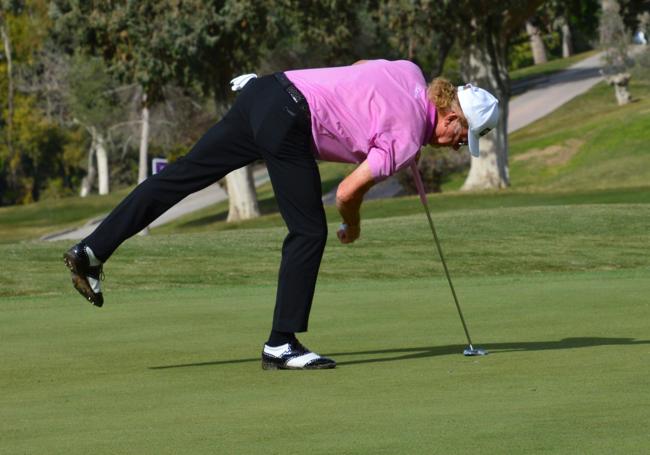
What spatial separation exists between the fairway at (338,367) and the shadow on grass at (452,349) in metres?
0.02

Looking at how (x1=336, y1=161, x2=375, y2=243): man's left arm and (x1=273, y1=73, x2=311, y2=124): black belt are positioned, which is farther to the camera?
(x1=273, y1=73, x2=311, y2=124): black belt

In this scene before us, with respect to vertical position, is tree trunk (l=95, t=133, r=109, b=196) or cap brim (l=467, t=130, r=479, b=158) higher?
cap brim (l=467, t=130, r=479, b=158)

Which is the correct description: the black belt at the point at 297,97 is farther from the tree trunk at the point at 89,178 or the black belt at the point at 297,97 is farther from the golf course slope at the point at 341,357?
the tree trunk at the point at 89,178

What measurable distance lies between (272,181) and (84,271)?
3.93ft

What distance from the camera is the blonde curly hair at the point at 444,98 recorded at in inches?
311

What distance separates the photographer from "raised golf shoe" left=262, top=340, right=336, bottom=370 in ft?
25.9

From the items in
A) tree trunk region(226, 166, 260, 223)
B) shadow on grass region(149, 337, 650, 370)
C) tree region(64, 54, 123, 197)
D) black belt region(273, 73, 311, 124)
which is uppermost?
black belt region(273, 73, 311, 124)

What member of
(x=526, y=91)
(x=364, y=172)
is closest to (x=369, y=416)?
Result: (x=364, y=172)

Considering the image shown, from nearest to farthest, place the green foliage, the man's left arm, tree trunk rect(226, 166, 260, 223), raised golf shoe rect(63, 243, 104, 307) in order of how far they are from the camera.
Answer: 1. the man's left arm
2. raised golf shoe rect(63, 243, 104, 307)
3. tree trunk rect(226, 166, 260, 223)
4. the green foliage

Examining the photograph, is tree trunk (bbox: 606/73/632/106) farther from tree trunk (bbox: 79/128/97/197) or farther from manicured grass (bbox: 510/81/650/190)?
tree trunk (bbox: 79/128/97/197)

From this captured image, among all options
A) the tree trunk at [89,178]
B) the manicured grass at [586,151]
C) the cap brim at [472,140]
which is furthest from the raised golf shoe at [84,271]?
the tree trunk at [89,178]

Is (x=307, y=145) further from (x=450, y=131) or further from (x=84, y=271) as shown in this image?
(x=84, y=271)

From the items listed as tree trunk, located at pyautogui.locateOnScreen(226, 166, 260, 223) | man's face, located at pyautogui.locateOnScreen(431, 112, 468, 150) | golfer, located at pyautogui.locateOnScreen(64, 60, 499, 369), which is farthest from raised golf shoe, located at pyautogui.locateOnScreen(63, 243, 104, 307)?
tree trunk, located at pyautogui.locateOnScreen(226, 166, 260, 223)

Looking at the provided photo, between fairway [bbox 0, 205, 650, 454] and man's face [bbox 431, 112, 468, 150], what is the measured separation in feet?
3.73
